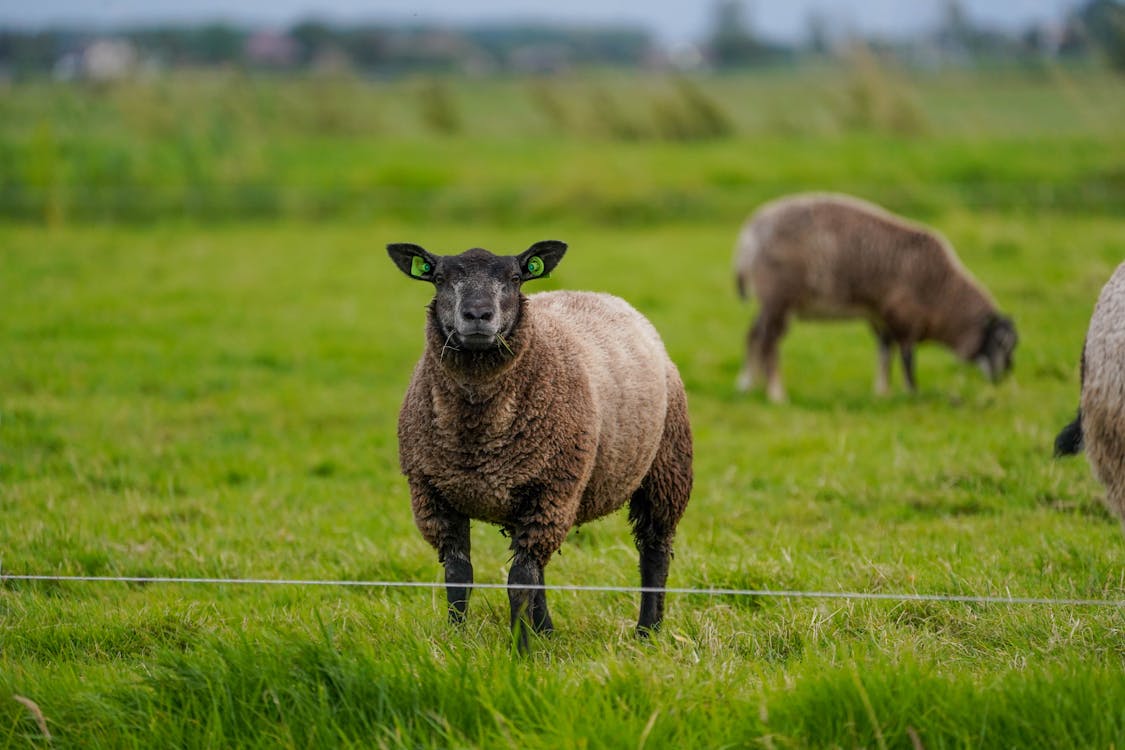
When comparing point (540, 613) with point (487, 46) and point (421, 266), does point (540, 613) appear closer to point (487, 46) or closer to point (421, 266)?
point (421, 266)

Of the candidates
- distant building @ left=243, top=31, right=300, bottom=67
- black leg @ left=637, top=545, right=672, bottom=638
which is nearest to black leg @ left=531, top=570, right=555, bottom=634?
black leg @ left=637, top=545, right=672, bottom=638

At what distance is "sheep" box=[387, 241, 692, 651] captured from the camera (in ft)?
14.8

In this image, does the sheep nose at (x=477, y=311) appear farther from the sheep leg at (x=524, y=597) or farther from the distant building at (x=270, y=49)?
the distant building at (x=270, y=49)

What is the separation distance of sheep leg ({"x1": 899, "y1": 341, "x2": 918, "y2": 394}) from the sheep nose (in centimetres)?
632

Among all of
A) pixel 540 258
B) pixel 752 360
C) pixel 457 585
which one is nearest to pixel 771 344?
pixel 752 360

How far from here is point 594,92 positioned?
25172 mm

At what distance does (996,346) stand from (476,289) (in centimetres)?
687

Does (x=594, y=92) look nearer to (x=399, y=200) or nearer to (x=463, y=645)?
(x=399, y=200)

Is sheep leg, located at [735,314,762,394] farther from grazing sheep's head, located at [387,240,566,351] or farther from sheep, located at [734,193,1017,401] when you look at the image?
grazing sheep's head, located at [387,240,566,351]

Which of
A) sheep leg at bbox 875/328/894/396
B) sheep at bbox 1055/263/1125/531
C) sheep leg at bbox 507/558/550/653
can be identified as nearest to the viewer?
sheep at bbox 1055/263/1125/531

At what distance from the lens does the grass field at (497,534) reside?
385 cm

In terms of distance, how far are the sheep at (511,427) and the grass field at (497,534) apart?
A: 366 mm

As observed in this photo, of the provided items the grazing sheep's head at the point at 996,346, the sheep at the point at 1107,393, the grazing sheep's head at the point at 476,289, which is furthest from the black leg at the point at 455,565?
the grazing sheep's head at the point at 996,346

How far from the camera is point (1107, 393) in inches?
173
